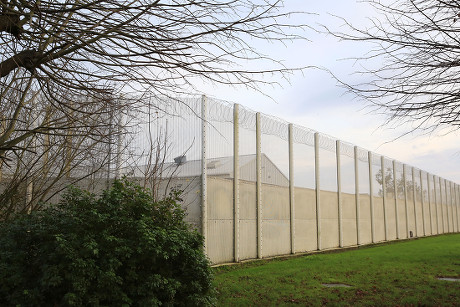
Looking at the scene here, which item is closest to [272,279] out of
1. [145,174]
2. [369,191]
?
[145,174]

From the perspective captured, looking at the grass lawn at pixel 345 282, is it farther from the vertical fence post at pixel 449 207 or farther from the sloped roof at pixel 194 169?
the vertical fence post at pixel 449 207

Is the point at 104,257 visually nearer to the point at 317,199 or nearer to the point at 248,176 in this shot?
the point at 248,176

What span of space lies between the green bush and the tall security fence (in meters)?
1.34

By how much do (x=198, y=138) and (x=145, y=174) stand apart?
1655 mm

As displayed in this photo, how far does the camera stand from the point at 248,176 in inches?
512

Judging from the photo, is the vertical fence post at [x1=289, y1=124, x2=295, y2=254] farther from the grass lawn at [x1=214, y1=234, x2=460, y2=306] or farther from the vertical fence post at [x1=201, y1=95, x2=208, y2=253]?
the vertical fence post at [x1=201, y1=95, x2=208, y2=253]

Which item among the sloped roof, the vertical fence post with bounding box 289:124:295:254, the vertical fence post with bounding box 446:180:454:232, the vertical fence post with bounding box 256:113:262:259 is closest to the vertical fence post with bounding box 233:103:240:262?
the sloped roof

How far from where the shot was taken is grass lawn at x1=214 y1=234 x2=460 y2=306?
707 centimetres

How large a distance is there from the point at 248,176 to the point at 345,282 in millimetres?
4982

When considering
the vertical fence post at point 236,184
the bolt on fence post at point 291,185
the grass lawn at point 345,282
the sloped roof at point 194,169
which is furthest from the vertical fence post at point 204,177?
the bolt on fence post at point 291,185

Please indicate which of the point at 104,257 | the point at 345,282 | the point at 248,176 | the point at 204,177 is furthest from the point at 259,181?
the point at 104,257

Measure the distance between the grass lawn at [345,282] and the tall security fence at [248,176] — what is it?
1.32m

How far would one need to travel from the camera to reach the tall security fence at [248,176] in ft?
35.6

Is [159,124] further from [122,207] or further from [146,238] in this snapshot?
[146,238]
